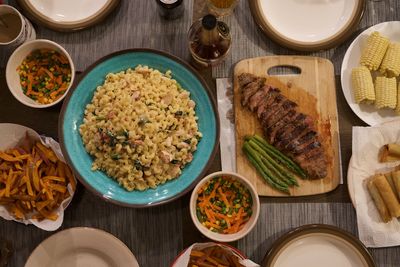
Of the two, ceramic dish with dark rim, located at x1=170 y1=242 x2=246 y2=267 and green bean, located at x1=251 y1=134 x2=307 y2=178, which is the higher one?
green bean, located at x1=251 y1=134 x2=307 y2=178

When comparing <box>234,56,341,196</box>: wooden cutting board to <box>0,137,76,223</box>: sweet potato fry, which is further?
<box>234,56,341,196</box>: wooden cutting board

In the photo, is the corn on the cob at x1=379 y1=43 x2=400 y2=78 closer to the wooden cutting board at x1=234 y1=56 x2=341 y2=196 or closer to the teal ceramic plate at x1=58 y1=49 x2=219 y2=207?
the wooden cutting board at x1=234 y1=56 x2=341 y2=196

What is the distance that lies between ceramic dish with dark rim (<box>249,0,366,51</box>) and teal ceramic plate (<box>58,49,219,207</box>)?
48 centimetres

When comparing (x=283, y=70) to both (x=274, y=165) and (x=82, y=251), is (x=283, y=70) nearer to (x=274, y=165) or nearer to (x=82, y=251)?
(x=274, y=165)

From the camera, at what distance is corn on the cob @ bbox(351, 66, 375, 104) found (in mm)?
2277

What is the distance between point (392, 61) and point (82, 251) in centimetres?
167

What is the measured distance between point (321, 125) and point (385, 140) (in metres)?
0.30

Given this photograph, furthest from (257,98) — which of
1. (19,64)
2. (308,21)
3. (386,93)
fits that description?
(19,64)

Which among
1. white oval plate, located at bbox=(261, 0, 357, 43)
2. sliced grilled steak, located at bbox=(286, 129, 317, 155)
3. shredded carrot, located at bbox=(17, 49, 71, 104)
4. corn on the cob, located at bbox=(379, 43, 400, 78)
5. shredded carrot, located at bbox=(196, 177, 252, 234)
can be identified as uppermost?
white oval plate, located at bbox=(261, 0, 357, 43)

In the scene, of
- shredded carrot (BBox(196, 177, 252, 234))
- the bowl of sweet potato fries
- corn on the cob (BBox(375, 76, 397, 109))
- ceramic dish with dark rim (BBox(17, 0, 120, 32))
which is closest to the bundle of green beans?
shredded carrot (BBox(196, 177, 252, 234))

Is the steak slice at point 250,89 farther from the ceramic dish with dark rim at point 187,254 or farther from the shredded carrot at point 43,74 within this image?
the shredded carrot at point 43,74

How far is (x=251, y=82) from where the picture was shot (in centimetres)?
231

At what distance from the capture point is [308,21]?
243cm

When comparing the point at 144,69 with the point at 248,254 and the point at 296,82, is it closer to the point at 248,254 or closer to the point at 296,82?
the point at 296,82
